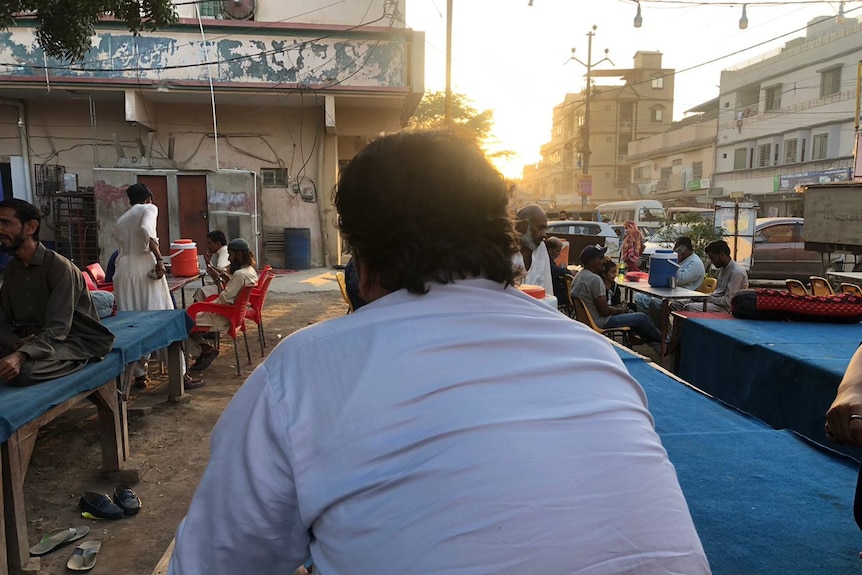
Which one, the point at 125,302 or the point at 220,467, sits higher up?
the point at 220,467

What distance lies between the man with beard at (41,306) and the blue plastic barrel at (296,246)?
407 inches

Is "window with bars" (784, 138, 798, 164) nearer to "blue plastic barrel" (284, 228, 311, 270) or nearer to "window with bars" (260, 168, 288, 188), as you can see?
"blue plastic barrel" (284, 228, 311, 270)

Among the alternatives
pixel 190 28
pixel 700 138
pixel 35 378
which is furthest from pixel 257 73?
pixel 700 138

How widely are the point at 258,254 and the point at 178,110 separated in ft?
12.3

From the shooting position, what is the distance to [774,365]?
3857mm

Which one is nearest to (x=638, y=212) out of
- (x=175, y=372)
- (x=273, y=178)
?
(x=273, y=178)

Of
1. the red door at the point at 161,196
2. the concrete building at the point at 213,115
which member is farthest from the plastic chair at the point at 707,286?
the red door at the point at 161,196

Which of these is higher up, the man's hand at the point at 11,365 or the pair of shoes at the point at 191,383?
the man's hand at the point at 11,365

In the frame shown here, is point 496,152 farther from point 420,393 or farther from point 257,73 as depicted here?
point 257,73

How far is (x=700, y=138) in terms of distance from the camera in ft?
111

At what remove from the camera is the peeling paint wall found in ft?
37.8

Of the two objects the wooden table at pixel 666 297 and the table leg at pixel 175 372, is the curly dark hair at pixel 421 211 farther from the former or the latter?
the wooden table at pixel 666 297

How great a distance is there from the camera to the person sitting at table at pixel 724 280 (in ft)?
21.1

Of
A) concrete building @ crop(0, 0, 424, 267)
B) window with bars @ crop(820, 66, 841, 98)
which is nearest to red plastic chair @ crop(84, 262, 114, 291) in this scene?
concrete building @ crop(0, 0, 424, 267)
